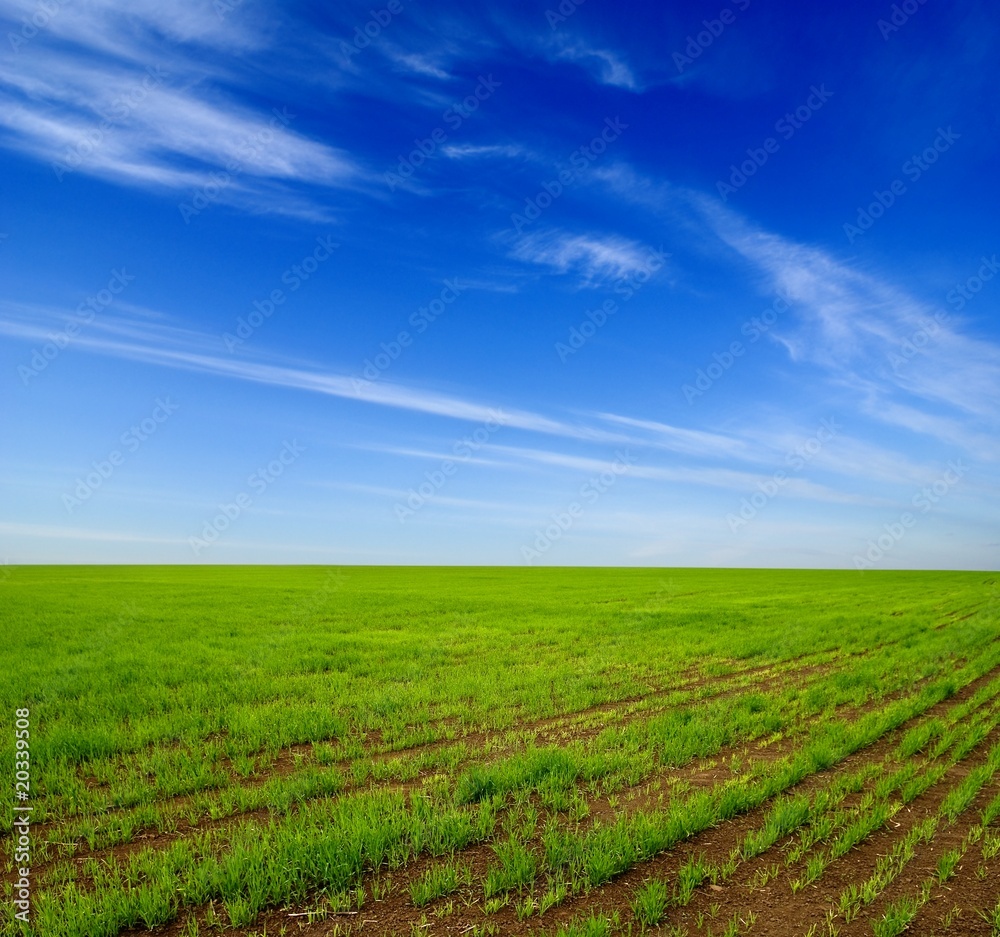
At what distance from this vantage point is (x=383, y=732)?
31.8ft

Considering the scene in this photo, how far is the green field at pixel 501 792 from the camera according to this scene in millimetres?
5129

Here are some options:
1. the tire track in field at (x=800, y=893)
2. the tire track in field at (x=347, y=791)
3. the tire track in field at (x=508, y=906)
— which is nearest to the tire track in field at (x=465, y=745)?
the tire track in field at (x=347, y=791)

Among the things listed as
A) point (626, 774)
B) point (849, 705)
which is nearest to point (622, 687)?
point (849, 705)

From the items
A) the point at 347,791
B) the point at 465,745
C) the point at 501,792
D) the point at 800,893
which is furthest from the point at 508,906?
the point at 465,745

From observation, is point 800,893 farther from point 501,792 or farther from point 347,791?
point 347,791

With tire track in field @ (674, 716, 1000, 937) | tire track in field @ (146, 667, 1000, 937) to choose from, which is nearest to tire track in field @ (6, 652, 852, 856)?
tire track in field @ (146, 667, 1000, 937)

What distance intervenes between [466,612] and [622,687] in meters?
15.7

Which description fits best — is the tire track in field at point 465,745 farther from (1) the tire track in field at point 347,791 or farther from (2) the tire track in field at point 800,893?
(2) the tire track in field at point 800,893

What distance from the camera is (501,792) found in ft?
23.7

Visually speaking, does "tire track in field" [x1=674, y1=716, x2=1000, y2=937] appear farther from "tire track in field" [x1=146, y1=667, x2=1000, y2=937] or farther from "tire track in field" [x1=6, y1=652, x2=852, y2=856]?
"tire track in field" [x1=6, y1=652, x2=852, y2=856]

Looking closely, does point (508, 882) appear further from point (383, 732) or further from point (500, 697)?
point (500, 697)

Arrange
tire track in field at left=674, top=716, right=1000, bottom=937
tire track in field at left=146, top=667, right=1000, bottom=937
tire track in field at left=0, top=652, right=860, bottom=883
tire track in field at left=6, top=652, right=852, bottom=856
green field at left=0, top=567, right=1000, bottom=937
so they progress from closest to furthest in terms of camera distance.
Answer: tire track in field at left=146, top=667, right=1000, bottom=937, tire track in field at left=674, top=716, right=1000, bottom=937, green field at left=0, top=567, right=1000, bottom=937, tire track in field at left=0, top=652, right=860, bottom=883, tire track in field at left=6, top=652, right=852, bottom=856

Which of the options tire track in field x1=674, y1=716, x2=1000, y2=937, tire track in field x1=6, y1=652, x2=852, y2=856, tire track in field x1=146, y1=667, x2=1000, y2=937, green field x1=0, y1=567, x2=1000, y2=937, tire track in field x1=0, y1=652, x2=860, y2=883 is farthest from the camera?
tire track in field x1=6, y1=652, x2=852, y2=856

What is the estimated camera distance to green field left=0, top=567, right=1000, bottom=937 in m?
5.13
